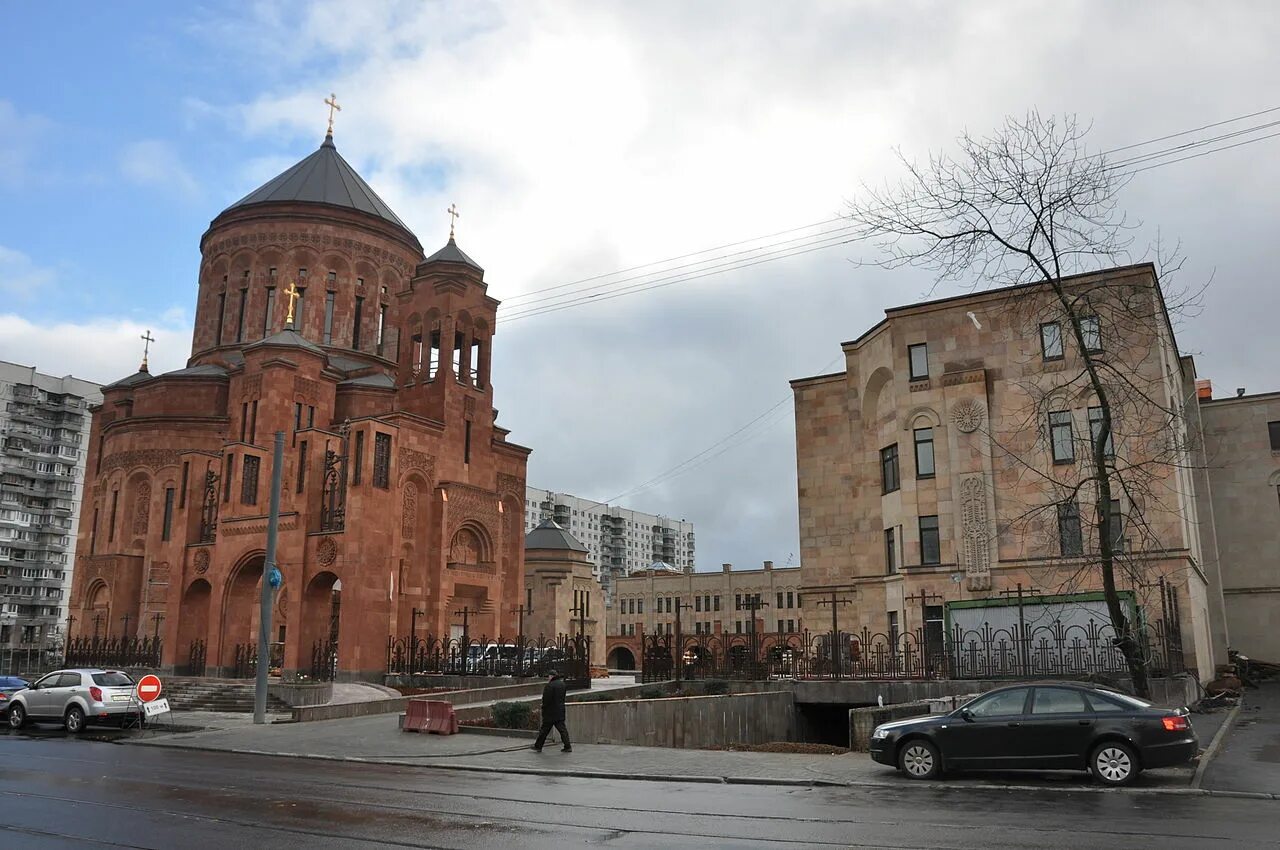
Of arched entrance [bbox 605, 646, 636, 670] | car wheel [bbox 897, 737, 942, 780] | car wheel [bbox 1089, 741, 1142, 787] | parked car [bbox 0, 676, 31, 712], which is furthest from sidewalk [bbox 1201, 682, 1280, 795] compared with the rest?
arched entrance [bbox 605, 646, 636, 670]

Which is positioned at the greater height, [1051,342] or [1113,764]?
[1051,342]

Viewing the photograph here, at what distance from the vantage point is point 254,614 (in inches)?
1400

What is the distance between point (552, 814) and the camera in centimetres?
1045

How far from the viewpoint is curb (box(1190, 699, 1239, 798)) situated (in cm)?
1259

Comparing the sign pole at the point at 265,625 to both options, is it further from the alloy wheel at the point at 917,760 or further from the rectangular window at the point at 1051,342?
the rectangular window at the point at 1051,342

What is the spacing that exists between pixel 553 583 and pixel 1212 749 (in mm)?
50331

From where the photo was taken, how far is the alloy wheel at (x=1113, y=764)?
40.6ft

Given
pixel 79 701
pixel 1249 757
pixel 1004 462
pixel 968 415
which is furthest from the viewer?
pixel 968 415

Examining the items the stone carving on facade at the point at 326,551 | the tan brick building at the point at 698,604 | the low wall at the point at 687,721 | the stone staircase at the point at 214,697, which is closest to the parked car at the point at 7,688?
the stone staircase at the point at 214,697

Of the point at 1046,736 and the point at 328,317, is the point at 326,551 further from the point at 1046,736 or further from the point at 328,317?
the point at 1046,736

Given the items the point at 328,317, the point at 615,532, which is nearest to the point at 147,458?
the point at 328,317

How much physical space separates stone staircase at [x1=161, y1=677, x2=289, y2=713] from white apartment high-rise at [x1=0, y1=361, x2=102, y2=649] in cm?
7198

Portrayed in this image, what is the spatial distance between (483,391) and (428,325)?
3.61 m

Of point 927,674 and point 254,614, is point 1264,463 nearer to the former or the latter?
point 927,674
